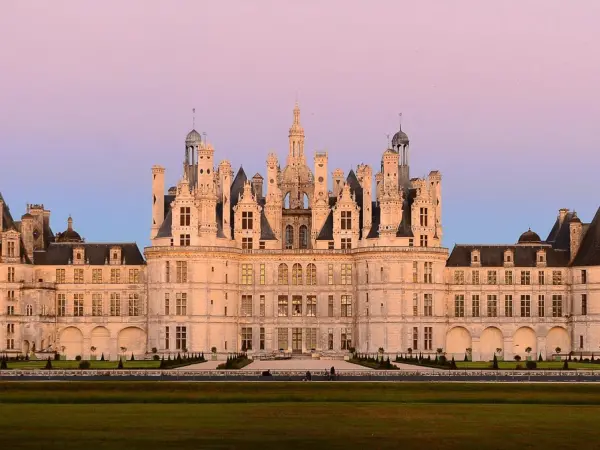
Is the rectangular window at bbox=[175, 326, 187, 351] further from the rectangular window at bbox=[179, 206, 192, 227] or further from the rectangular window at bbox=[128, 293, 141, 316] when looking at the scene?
the rectangular window at bbox=[179, 206, 192, 227]

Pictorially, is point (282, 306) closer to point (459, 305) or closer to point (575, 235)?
point (459, 305)

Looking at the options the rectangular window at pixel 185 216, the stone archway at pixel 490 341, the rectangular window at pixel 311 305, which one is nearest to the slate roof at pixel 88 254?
the rectangular window at pixel 185 216

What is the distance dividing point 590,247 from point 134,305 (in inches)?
1495

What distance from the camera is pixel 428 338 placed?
133500mm

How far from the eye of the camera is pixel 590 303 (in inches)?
5281

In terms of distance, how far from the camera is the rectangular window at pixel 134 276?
452 feet

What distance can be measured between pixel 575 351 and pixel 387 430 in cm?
7858

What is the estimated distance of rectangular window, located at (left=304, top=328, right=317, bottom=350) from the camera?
137 meters

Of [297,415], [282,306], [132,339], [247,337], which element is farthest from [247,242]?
[297,415]

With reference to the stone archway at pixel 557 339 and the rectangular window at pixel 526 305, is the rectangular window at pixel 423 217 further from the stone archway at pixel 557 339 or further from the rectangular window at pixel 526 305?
the stone archway at pixel 557 339

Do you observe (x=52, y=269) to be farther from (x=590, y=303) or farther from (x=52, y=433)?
(x=52, y=433)

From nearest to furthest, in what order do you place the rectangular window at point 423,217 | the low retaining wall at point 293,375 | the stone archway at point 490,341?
the low retaining wall at point 293,375 → the rectangular window at point 423,217 → the stone archway at point 490,341

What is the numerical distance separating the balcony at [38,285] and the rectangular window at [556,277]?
41402 millimetres

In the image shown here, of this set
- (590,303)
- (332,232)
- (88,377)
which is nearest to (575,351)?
(590,303)
